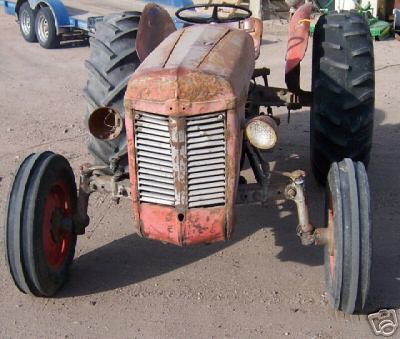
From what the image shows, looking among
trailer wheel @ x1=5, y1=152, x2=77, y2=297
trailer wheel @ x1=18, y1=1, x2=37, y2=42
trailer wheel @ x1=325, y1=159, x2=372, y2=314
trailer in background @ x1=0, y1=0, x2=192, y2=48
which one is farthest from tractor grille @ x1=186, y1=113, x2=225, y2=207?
trailer wheel @ x1=18, y1=1, x2=37, y2=42

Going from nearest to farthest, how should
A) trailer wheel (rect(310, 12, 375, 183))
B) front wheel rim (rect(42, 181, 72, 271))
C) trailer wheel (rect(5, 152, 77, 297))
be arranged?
1. trailer wheel (rect(5, 152, 77, 297))
2. front wheel rim (rect(42, 181, 72, 271))
3. trailer wheel (rect(310, 12, 375, 183))

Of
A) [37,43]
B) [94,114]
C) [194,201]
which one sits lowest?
[37,43]

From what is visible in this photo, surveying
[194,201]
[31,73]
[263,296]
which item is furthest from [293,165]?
[31,73]

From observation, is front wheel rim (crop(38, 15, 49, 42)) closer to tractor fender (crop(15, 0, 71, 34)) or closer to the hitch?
tractor fender (crop(15, 0, 71, 34))

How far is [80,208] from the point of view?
447 centimetres

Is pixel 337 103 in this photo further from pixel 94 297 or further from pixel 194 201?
pixel 94 297

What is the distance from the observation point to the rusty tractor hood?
3.63 m

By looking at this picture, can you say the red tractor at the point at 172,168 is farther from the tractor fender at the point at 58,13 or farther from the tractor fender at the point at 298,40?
the tractor fender at the point at 58,13

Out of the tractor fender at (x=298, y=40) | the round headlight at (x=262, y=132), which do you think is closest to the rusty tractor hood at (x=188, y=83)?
the round headlight at (x=262, y=132)

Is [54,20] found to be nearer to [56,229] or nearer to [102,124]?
[56,229]

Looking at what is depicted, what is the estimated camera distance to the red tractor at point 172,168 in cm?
371

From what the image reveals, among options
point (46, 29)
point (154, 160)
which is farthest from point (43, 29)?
point (154, 160)

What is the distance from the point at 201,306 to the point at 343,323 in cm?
83

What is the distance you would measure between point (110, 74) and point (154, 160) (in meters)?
1.09
